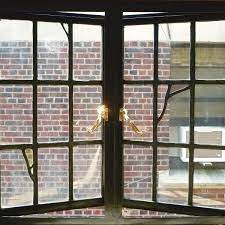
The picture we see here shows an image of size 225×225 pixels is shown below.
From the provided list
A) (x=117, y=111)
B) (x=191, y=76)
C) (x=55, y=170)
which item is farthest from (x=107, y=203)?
(x=191, y=76)

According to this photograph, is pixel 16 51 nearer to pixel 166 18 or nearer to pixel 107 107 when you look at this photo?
pixel 107 107

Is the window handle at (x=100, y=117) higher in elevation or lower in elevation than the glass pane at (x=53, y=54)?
lower

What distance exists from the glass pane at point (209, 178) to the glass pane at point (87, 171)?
51cm

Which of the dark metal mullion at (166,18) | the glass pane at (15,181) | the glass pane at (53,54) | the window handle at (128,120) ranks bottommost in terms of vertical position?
the glass pane at (15,181)

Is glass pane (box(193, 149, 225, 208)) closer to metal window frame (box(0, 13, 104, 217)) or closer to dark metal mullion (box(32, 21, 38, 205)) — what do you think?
metal window frame (box(0, 13, 104, 217))

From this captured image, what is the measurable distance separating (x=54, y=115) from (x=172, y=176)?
0.72 meters

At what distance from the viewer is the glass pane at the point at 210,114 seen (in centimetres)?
203

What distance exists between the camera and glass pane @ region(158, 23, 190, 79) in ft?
6.62

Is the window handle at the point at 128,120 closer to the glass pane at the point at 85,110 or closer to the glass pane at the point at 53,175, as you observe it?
the glass pane at the point at 85,110

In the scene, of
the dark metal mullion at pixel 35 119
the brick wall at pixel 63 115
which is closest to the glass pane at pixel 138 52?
the brick wall at pixel 63 115

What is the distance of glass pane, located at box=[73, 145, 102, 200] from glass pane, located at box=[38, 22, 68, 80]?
1.32 feet

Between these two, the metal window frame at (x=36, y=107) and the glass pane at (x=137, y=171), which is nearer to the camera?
the metal window frame at (x=36, y=107)

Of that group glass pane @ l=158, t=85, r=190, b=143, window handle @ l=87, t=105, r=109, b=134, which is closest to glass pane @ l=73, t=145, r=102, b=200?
window handle @ l=87, t=105, r=109, b=134

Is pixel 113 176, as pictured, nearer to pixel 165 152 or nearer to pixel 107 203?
pixel 107 203
